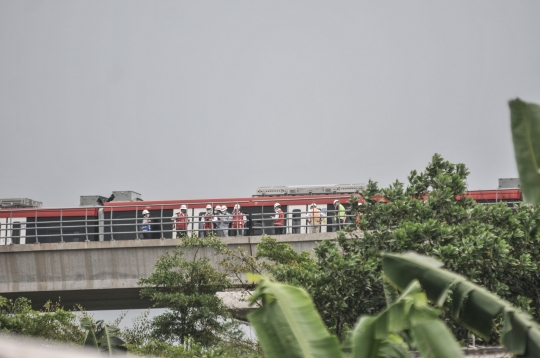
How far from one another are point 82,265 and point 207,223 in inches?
177

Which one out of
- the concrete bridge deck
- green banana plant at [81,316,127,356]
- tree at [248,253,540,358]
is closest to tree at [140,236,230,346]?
the concrete bridge deck

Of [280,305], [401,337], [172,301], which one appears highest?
[280,305]

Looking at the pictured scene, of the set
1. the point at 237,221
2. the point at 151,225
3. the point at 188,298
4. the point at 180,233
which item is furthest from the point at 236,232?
the point at 188,298

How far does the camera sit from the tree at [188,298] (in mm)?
19188

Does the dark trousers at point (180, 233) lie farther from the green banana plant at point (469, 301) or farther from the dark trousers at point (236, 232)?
the green banana plant at point (469, 301)

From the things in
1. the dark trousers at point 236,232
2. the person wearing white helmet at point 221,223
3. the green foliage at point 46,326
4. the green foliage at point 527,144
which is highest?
the green foliage at point 527,144

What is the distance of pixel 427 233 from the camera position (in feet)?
42.8

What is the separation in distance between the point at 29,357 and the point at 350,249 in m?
12.0

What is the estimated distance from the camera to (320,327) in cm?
535

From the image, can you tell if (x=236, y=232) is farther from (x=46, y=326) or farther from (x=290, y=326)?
(x=290, y=326)

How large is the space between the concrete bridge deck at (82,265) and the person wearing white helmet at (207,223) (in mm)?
911

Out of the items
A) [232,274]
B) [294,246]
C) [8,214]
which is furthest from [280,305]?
[8,214]

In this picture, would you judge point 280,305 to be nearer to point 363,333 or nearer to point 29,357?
point 363,333

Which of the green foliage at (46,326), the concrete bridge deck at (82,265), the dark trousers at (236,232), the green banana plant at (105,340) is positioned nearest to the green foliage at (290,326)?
the green banana plant at (105,340)
